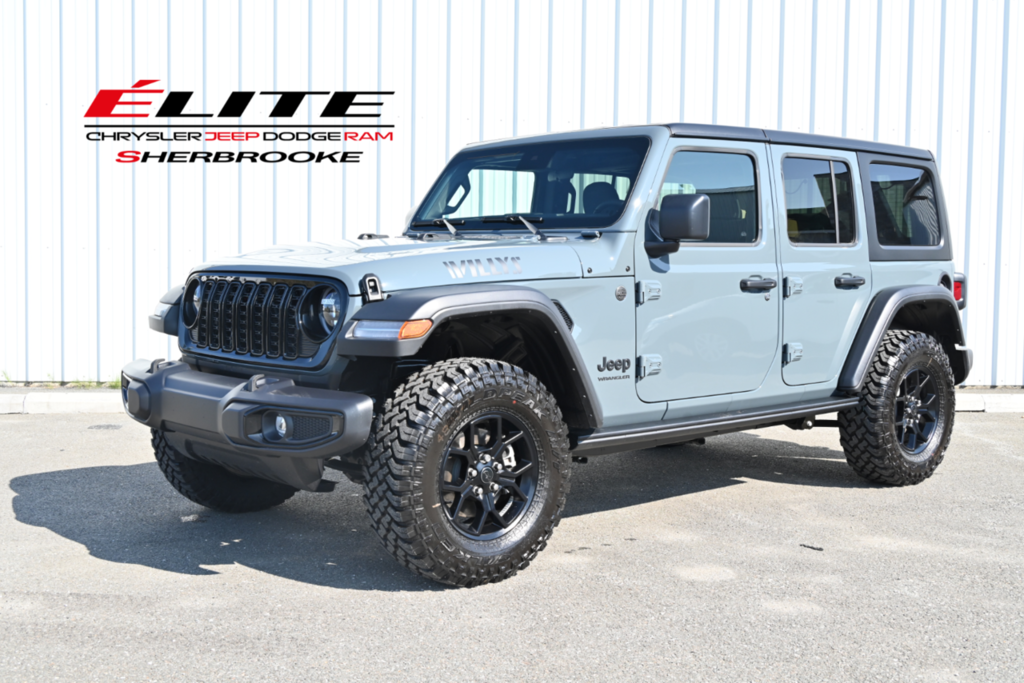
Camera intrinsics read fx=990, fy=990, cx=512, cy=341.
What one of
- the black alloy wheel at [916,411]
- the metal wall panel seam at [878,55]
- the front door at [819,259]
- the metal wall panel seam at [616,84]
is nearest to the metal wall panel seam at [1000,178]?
the metal wall panel seam at [878,55]

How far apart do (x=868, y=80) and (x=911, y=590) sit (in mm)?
7236

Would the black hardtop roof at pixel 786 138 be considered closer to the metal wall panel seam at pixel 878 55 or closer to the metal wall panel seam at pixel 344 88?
the metal wall panel seam at pixel 878 55

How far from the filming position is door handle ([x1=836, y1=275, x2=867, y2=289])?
552 cm

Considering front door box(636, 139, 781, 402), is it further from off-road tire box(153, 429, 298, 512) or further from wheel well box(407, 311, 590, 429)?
off-road tire box(153, 429, 298, 512)

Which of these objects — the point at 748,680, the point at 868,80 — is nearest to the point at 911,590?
the point at 748,680

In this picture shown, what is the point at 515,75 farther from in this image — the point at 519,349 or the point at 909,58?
the point at 519,349

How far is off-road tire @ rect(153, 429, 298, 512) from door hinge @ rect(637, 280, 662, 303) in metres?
1.94

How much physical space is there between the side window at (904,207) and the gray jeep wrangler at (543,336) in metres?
A: 0.03

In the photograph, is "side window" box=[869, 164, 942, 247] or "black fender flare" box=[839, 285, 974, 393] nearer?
"black fender flare" box=[839, 285, 974, 393]

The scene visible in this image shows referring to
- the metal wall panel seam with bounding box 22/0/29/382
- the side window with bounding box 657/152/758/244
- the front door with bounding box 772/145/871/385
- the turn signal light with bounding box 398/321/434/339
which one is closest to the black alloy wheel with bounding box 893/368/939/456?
the front door with bounding box 772/145/871/385

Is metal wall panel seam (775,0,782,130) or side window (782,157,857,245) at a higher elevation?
metal wall panel seam (775,0,782,130)

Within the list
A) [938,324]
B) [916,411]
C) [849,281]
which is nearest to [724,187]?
[849,281]

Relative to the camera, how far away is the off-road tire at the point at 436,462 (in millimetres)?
3797

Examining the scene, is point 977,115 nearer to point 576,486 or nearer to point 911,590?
point 576,486
